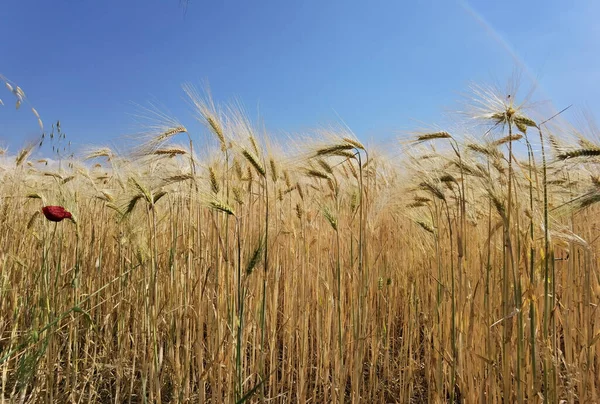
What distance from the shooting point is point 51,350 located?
1717 mm

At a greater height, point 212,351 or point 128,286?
point 128,286

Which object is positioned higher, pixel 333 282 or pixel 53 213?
pixel 53 213

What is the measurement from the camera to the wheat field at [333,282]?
4.25 ft

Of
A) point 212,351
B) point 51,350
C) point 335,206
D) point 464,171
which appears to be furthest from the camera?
point 335,206

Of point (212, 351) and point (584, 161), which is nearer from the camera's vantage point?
point (584, 161)

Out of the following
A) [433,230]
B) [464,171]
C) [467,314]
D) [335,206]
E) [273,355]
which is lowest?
[273,355]

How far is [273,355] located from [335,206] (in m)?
0.72

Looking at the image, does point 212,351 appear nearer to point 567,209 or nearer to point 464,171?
point 464,171

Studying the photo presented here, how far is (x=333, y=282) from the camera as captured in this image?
1.98 metres

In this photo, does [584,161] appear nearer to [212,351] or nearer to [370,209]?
[370,209]

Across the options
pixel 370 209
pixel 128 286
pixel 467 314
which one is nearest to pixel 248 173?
pixel 370 209

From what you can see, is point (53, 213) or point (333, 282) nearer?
point (53, 213)

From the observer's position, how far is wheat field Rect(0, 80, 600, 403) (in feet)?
4.25

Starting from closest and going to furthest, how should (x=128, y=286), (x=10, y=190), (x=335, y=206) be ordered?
(x=335, y=206), (x=128, y=286), (x=10, y=190)
